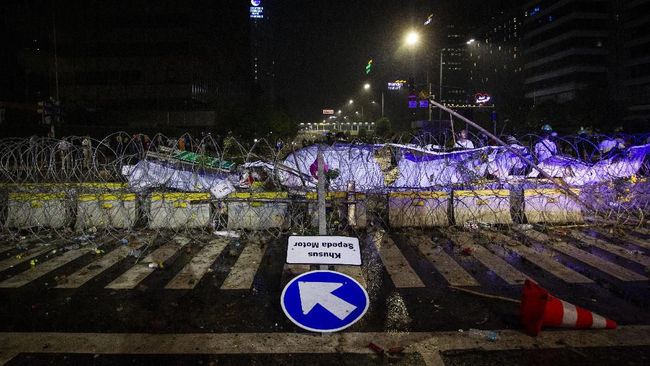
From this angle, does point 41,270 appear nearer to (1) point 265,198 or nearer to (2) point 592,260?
(1) point 265,198

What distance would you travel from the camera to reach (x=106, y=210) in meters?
9.74

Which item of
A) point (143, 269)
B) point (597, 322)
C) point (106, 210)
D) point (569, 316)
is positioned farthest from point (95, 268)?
point (597, 322)

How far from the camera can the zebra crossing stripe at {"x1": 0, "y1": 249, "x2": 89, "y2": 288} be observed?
21.3 feet

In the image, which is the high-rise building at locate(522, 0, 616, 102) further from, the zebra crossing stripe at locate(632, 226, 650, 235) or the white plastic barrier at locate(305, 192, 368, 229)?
the white plastic barrier at locate(305, 192, 368, 229)

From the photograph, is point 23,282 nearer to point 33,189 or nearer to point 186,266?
point 186,266

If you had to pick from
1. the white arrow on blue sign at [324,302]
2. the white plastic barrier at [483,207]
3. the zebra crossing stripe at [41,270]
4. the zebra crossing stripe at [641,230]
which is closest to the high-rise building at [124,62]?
the white plastic barrier at [483,207]

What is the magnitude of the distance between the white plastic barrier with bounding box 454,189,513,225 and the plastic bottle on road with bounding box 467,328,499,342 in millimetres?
5556

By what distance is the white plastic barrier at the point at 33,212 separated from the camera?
9750 millimetres

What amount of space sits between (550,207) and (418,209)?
3.15 metres

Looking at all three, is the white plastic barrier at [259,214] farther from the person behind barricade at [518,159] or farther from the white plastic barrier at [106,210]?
the person behind barricade at [518,159]

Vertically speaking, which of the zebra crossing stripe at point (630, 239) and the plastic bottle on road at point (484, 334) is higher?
the zebra crossing stripe at point (630, 239)

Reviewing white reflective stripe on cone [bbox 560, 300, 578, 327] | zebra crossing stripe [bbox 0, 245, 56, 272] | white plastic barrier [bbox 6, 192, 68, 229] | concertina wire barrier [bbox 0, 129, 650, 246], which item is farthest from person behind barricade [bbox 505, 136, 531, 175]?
white plastic barrier [bbox 6, 192, 68, 229]

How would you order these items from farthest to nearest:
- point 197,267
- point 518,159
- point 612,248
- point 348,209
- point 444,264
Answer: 1. point 518,159
2. point 348,209
3. point 612,248
4. point 444,264
5. point 197,267

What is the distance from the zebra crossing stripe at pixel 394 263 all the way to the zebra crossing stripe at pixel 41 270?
547cm
